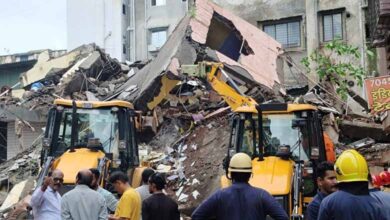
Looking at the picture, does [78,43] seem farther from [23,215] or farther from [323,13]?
[23,215]

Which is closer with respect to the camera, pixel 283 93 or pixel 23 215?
pixel 23 215

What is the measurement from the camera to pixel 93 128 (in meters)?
11.0

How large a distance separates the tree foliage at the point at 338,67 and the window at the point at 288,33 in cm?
160

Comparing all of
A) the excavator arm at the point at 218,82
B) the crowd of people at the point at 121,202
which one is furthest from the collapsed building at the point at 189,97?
the crowd of people at the point at 121,202

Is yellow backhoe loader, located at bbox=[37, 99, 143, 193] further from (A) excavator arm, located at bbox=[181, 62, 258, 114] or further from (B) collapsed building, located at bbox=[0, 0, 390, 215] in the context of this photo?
(B) collapsed building, located at bbox=[0, 0, 390, 215]

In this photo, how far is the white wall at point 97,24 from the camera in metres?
34.1

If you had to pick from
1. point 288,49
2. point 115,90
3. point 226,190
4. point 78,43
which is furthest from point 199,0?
point 78,43

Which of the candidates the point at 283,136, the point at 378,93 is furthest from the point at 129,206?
the point at 378,93

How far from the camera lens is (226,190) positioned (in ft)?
15.2

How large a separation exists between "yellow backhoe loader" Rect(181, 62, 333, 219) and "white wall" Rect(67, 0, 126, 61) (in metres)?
24.7

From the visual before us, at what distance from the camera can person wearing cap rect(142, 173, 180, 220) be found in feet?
19.4

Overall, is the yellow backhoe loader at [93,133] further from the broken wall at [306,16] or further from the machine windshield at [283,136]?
the broken wall at [306,16]

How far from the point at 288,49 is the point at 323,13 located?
7.30 ft

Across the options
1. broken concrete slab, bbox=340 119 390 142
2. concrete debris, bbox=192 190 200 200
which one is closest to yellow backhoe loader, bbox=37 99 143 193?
concrete debris, bbox=192 190 200 200
